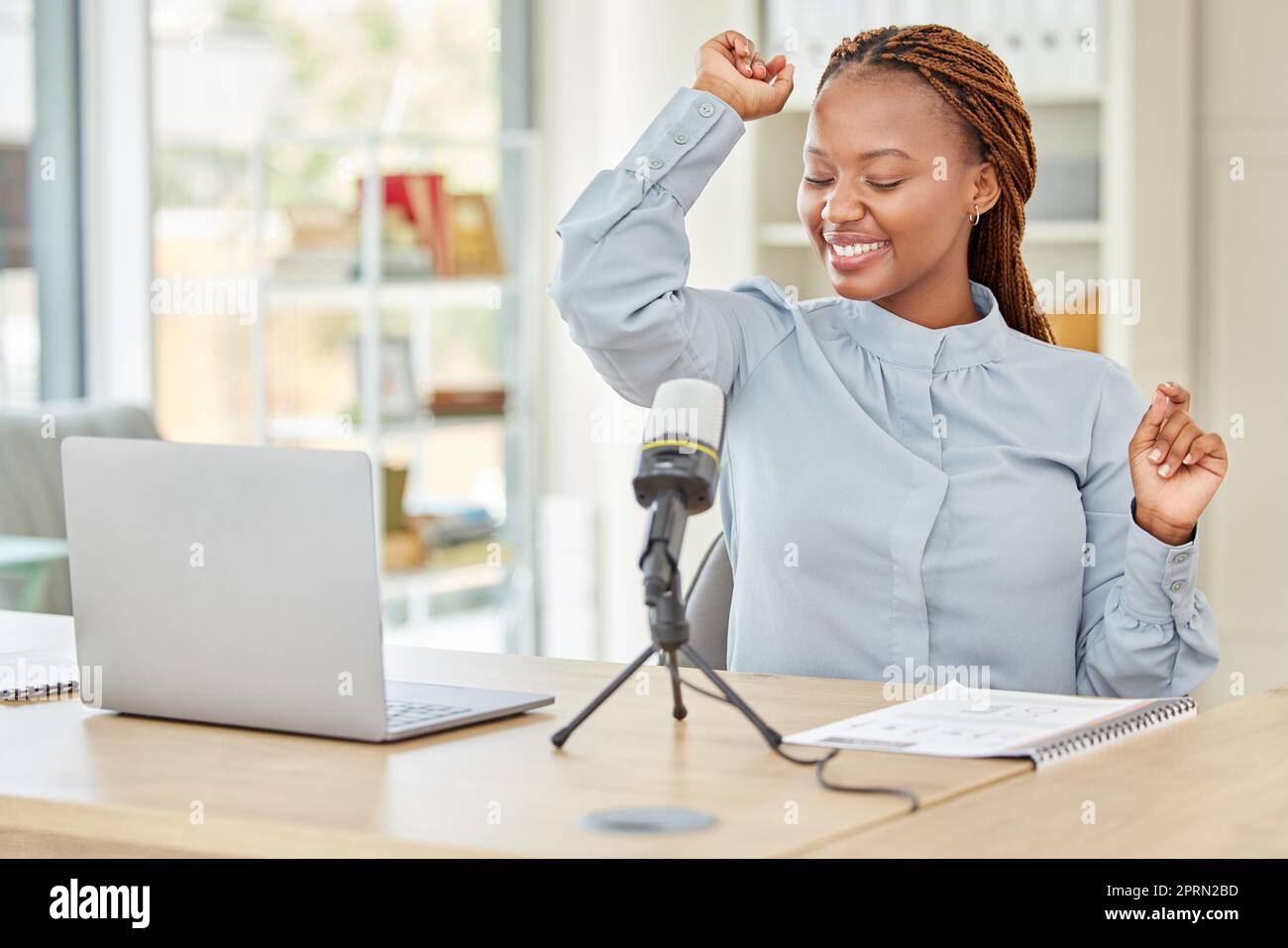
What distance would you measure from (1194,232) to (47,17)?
2.64 m

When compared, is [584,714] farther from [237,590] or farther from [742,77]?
[742,77]

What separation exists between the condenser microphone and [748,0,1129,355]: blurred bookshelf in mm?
2457

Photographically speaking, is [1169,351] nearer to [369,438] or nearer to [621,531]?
[621,531]

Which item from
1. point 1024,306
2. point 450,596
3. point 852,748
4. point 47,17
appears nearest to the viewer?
point 852,748

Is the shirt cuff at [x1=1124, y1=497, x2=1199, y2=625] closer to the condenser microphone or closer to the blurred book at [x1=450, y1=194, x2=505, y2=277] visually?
the condenser microphone

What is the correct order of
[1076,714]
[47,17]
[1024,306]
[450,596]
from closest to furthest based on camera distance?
[1076,714] → [1024,306] → [47,17] → [450,596]

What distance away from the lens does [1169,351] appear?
359 cm

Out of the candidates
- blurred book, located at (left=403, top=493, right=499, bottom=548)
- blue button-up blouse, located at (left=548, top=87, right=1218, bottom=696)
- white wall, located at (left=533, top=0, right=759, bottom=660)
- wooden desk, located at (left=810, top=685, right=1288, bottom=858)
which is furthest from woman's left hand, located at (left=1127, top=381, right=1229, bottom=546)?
blurred book, located at (left=403, top=493, right=499, bottom=548)

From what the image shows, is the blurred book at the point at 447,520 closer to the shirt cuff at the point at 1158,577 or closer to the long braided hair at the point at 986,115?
the long braided hair at the point at 986,115

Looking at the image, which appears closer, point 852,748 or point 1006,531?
point 852,748

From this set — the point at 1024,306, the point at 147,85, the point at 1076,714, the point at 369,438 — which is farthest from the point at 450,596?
the point at 1076,714

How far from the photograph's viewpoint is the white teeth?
174cm

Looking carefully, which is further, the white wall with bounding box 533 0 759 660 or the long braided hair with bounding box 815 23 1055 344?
the white wall with bounding box 533 0 759 660

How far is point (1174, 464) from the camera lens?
4.99ft
